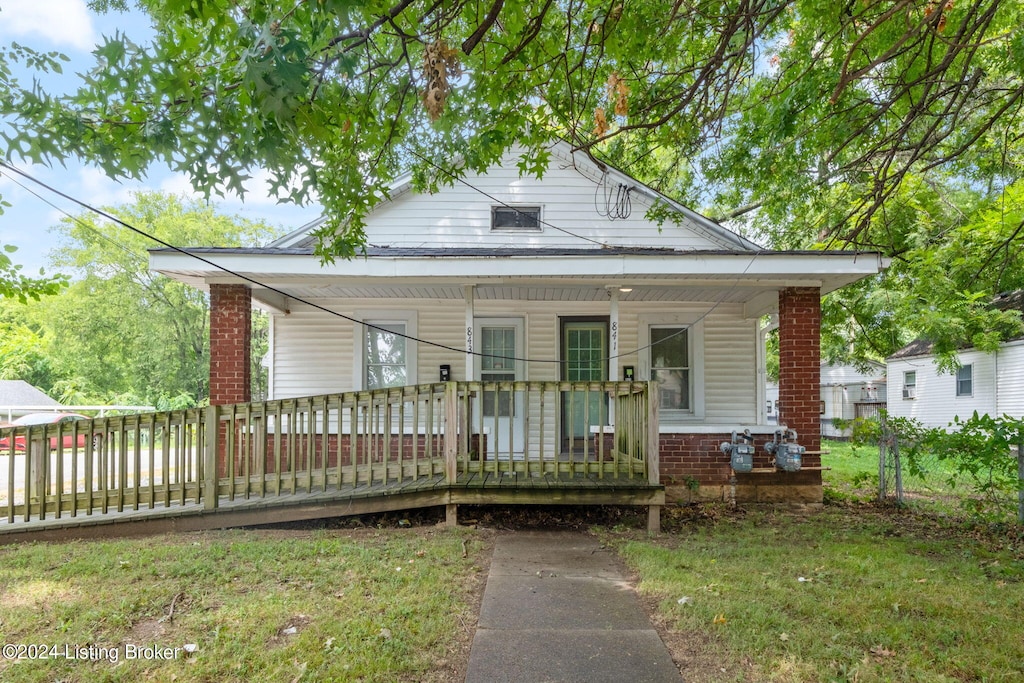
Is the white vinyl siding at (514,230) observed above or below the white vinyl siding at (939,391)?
above

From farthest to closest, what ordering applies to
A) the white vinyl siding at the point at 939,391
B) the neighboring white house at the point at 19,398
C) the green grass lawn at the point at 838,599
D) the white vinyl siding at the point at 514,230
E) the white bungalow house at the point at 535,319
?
the neighboring white house at the point at 19,398
the white vinyl siding at the point at 939,391
the white vinyl siding at the point at 514,230
the white bungalow house at the point at 535,319
the green grass lawn at the point at 838,599

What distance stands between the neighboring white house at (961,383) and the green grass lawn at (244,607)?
16.1m

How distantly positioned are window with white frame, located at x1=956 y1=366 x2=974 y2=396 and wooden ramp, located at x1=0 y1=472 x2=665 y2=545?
61.1ft

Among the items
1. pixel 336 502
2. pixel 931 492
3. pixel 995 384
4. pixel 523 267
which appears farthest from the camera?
pixel 995 384

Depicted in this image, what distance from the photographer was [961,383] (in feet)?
64.8

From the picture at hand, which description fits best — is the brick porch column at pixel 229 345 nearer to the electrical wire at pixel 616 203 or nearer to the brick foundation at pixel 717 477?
the electrical wire at pixel 616 203

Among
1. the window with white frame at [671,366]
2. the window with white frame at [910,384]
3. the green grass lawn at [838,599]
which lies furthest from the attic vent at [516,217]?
the window with white frame at [910,384]

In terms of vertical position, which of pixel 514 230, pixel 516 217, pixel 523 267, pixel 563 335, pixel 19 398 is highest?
pixel 516 217

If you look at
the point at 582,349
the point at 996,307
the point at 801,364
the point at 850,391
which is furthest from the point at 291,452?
the point at 850,391

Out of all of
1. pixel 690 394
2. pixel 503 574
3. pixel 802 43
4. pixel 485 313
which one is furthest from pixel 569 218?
pixel 503 574

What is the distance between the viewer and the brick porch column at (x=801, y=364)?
7.93 meters

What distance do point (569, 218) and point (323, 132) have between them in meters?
7.03

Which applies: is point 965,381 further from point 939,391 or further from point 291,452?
point 291,452

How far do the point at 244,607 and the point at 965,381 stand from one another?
907 inches
